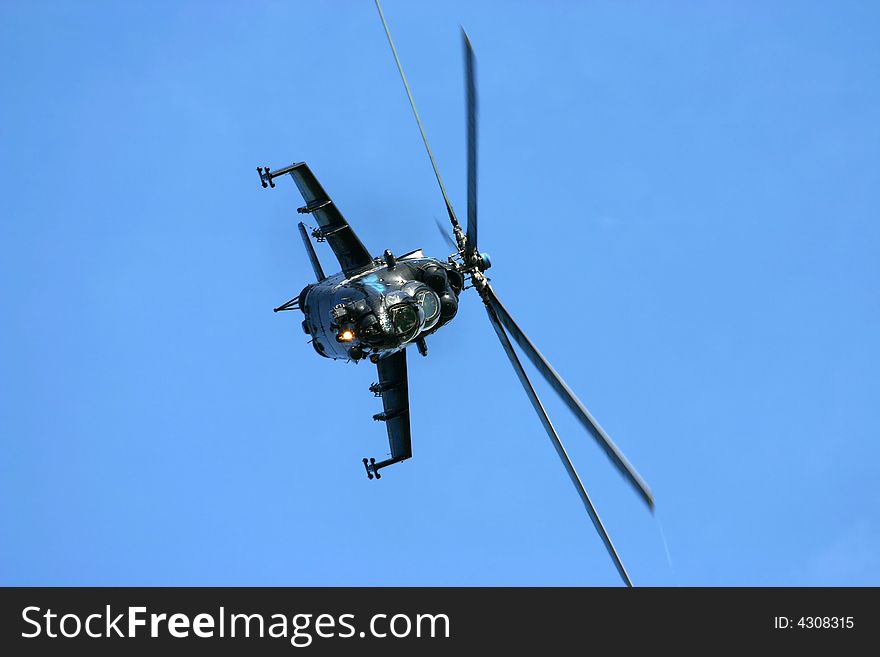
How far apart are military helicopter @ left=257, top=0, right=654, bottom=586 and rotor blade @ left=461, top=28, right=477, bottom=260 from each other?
0.03 m

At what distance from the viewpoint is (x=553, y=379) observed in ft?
132

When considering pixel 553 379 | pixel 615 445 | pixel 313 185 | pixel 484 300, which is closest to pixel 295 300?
pixel 313 185

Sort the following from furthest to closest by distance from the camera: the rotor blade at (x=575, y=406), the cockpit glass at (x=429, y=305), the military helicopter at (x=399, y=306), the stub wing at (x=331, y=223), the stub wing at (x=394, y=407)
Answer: the stub wing at (x=394, y=407) < the stub wing at (x=331, y=223) < the cockpit glass at (x=429, y=305) < the military helicopter at (x=399, y=306) < the rotor blade at (x=575, y=406)

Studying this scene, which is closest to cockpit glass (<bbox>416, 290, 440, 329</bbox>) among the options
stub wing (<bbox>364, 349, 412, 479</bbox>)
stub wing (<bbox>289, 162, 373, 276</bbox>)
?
stub wing (<bbox>289, 162, 373, 276</bbox>)

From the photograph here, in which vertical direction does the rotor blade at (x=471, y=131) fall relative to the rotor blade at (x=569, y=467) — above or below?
above

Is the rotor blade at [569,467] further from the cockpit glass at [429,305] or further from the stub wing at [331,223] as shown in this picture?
the stub wing at [331,223]

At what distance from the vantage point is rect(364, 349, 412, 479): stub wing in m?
53.9

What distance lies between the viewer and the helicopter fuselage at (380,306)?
42.5m

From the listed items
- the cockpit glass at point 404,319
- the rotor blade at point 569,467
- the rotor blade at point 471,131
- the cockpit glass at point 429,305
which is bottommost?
the rotor blade at point 569,467

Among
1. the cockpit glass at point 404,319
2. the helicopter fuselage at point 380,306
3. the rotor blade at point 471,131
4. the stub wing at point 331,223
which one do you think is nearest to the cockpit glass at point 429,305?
the helicopter fuselage at point 380,306

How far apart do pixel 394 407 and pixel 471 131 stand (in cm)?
1877

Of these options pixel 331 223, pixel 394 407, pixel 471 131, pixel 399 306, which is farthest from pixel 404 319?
pixel 394 407

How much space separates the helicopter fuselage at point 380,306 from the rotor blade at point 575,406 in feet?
9.51
